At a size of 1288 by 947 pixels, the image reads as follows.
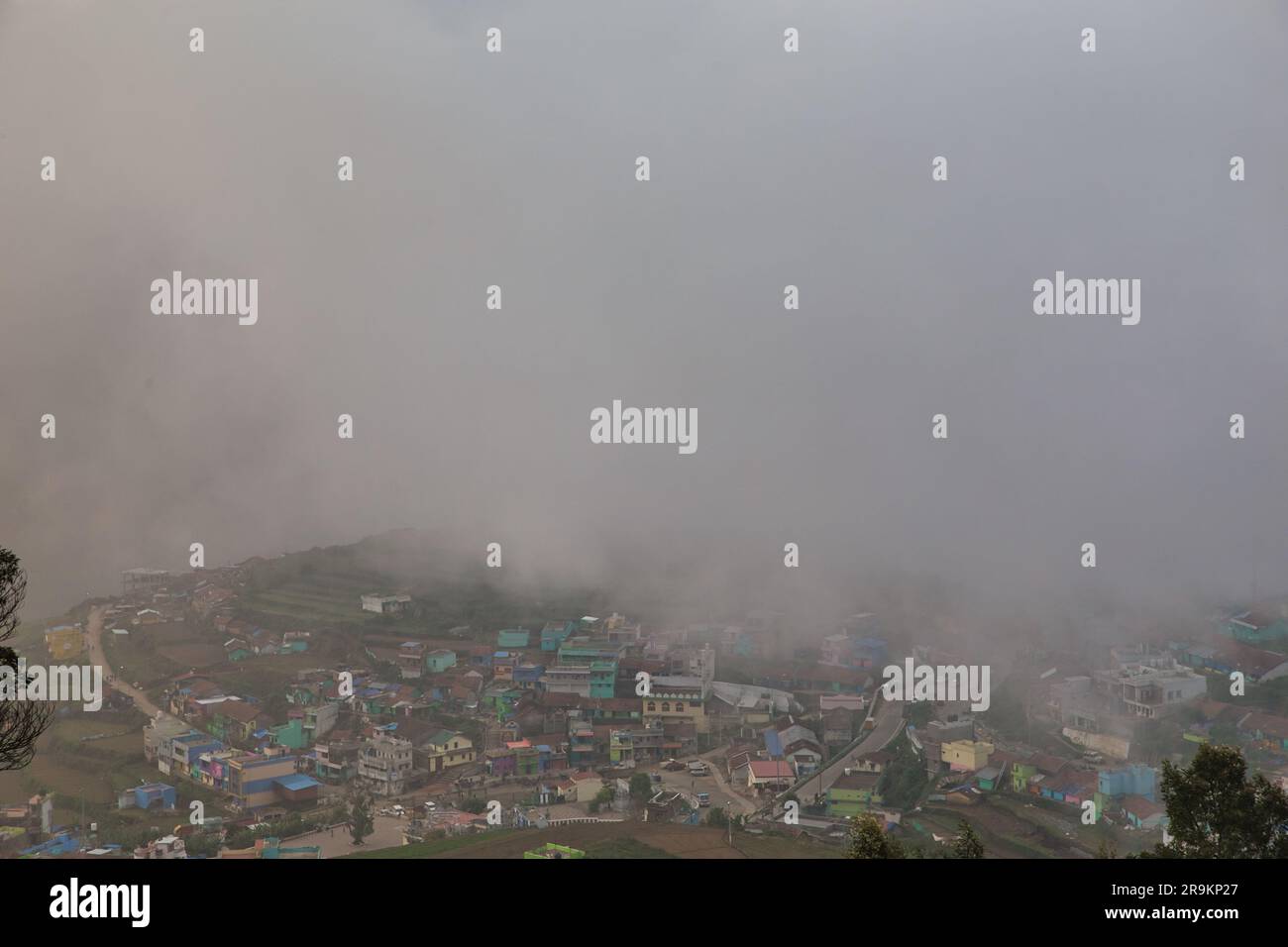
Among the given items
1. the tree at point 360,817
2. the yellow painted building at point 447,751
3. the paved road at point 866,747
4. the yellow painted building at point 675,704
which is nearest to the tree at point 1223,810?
the paved road at point 866,747

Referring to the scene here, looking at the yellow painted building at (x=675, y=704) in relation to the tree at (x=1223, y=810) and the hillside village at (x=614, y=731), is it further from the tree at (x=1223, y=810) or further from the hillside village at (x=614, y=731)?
the tree at (x=1223, y=810)

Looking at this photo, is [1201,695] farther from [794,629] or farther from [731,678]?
[731,678]

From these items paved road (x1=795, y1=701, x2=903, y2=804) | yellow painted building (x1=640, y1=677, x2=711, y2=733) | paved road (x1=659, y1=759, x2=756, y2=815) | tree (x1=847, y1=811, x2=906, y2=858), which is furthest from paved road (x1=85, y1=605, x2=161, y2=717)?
tree (x1=847, y1=811, x2=906, y2=858)

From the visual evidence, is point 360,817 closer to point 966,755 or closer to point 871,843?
point 871,843

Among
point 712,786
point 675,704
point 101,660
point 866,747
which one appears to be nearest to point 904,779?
point 866,747
